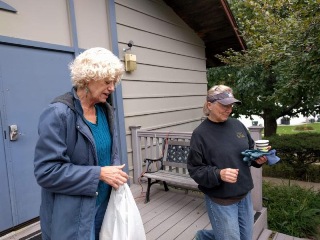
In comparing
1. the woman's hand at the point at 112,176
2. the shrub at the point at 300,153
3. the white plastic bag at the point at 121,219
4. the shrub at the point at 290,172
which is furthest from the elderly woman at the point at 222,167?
the shrub at the point at 290,172

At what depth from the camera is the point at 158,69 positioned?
5062mm

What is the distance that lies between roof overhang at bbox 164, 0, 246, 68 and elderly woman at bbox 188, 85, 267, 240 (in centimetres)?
382

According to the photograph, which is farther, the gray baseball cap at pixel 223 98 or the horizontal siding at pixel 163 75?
the horizontal siding at pixel 163 75

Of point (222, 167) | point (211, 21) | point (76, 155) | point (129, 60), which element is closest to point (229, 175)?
point (222, 167)

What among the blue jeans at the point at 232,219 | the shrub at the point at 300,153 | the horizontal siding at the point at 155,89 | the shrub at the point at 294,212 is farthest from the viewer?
the shrub at the point at 300,153

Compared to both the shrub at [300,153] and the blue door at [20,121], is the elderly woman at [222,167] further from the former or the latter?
the shrub at [300,153]

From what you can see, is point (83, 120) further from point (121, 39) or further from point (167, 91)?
point (167, 91)

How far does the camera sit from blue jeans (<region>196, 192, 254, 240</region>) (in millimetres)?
1895

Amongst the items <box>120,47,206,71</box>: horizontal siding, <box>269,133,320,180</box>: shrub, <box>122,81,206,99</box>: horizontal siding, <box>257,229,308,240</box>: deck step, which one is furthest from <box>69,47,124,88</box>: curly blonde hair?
<box>269,133,320,180</box>: shrub

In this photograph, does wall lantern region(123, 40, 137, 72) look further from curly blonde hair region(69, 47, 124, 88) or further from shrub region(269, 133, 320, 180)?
shrub region(269, 133, 320, 180)

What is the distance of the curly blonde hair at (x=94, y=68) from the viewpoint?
4.62 ft

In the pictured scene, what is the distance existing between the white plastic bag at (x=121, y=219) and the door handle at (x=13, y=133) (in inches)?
67.5

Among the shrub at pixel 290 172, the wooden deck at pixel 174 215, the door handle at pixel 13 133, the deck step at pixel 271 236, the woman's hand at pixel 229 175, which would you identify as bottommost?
the shrub at pixel 290 172

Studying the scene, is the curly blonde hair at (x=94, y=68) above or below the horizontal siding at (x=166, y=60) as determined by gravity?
below
